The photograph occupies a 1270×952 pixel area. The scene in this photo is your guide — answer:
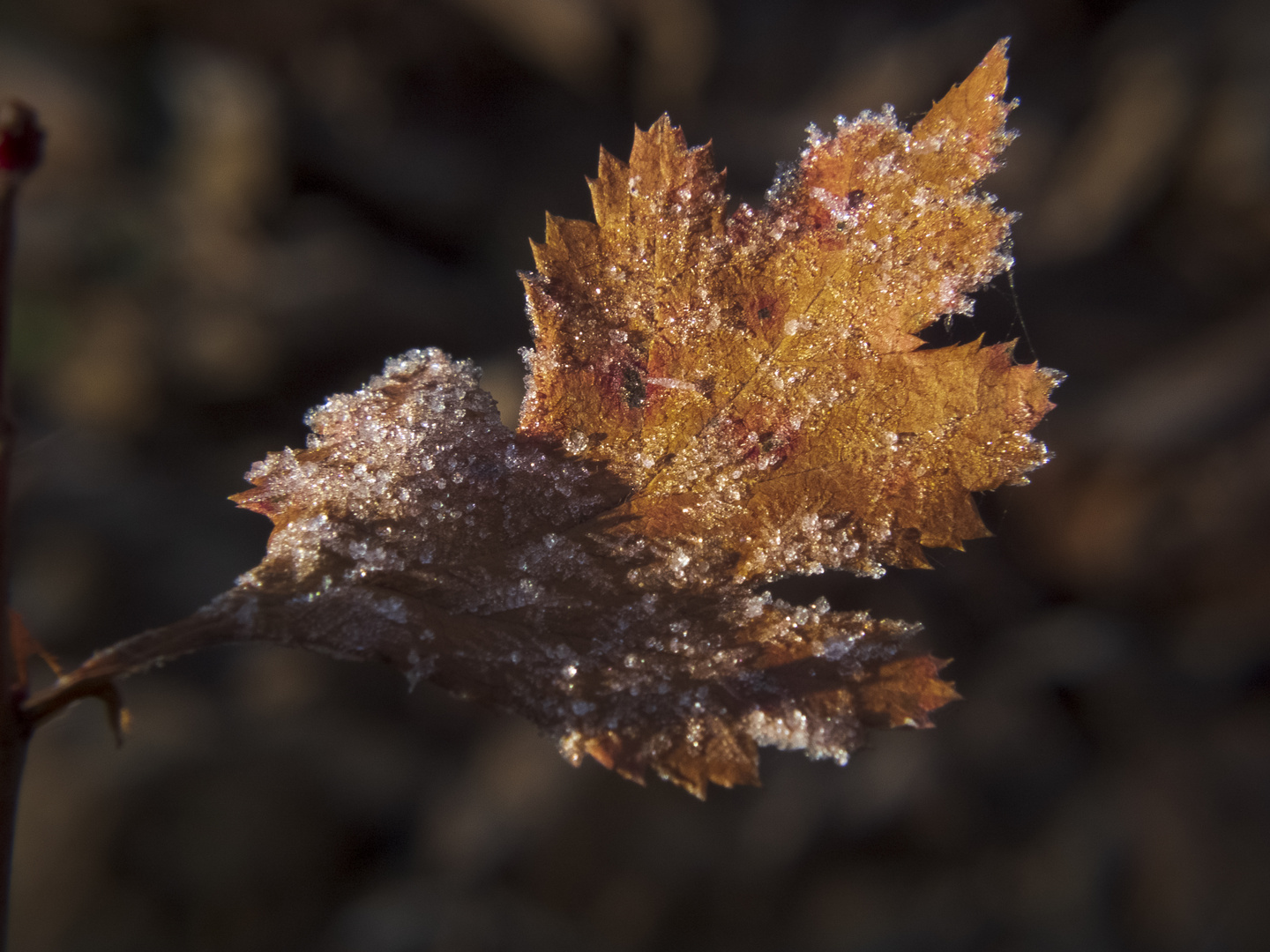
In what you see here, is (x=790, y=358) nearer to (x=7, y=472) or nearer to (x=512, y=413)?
(x=7, y=472)

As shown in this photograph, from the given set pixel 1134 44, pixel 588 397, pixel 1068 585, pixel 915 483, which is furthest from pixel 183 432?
pixel 1134 44

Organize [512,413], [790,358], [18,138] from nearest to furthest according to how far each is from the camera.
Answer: [18,138]
[790,358]
[512,413]

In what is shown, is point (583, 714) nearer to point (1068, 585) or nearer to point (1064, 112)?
point (1068, 585)

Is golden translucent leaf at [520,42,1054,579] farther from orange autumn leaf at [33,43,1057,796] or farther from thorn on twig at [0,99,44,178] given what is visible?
thorn on twig at [0,99,44,178]

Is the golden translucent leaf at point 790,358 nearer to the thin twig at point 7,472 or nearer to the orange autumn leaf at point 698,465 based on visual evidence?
the orange autumn leaf at point 698,465

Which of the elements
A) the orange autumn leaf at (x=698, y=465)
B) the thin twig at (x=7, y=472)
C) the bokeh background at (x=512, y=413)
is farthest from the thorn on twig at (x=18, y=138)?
the bokeh background at (x=512, y=413)

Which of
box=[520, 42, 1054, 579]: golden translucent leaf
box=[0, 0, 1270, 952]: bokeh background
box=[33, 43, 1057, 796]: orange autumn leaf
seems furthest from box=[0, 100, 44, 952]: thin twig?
box=[0, 0, 1270, 952]: bokeh background

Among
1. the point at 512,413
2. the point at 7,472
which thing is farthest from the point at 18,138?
the point at 512,413
